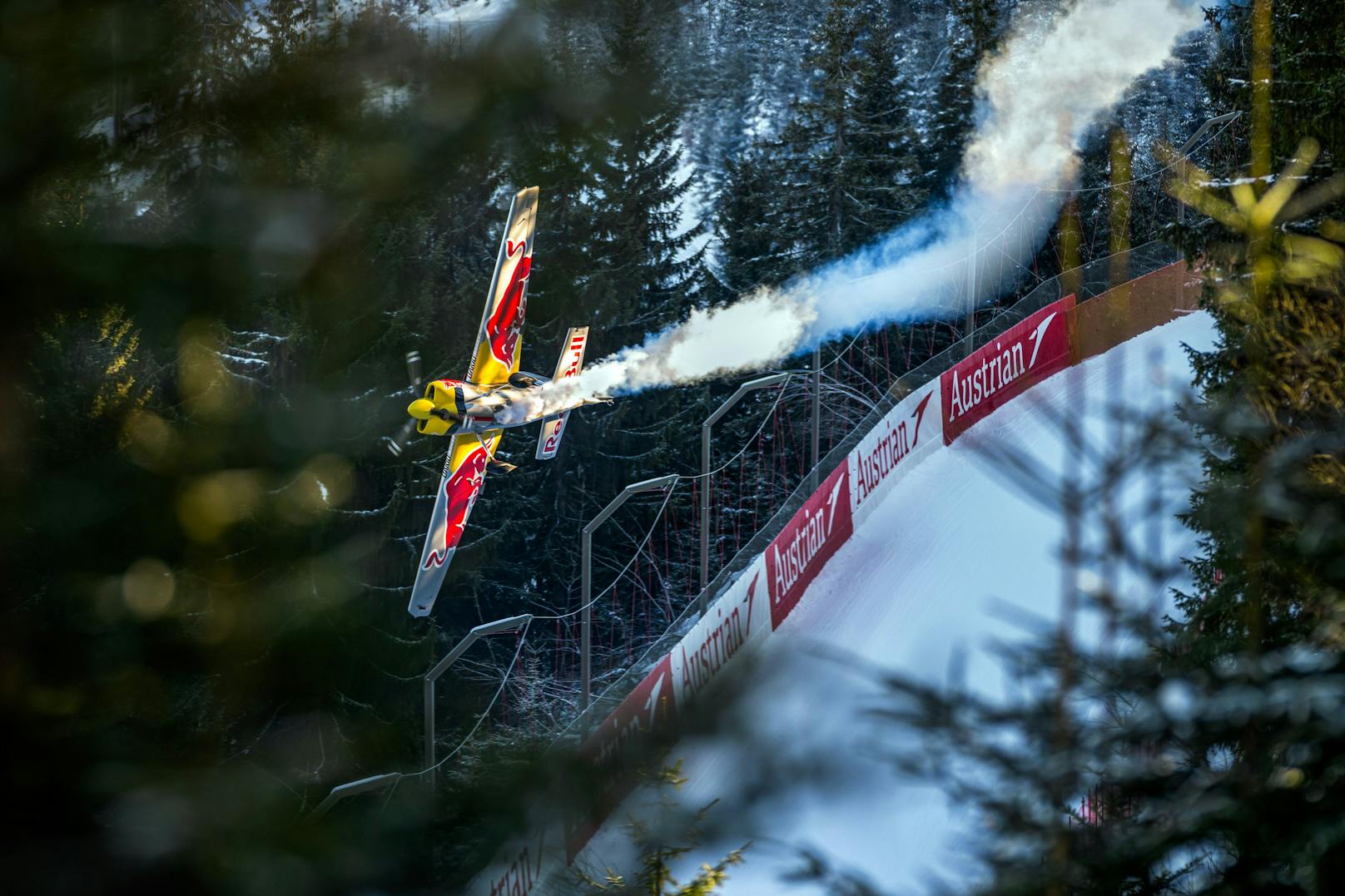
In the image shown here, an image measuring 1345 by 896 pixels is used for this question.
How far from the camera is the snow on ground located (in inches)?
61.7

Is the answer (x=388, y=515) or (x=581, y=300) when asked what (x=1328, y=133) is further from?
(x=581, y=300)

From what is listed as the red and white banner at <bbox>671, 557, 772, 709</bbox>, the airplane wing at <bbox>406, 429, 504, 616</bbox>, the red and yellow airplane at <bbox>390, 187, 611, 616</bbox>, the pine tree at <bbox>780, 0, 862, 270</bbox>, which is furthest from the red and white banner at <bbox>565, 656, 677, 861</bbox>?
the pine tree at <bbox>780, 0, 862, 270</bbox>

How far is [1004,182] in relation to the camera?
39719 millimetres

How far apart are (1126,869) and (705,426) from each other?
524 inches

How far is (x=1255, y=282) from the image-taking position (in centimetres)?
727

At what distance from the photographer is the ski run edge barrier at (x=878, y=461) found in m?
2.07

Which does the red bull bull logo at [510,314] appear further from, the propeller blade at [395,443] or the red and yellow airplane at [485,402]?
the propeller blade at [395,443]

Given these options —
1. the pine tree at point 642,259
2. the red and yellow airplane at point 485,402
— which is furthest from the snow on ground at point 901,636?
the pine tree at point 642,259

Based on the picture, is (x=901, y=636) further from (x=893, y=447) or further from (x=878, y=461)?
(x=893, y=447)

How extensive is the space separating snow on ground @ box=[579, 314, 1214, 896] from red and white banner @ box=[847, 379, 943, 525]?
31cm

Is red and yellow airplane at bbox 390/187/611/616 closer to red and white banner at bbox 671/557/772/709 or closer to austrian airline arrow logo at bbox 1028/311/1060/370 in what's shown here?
red and white banner at bbox 671/557/772/709

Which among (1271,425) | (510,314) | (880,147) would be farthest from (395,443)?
(880,147)

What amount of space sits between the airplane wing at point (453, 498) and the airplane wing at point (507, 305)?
1.05 metres

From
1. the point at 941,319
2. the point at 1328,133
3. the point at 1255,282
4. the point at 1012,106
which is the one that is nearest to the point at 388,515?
the point at 1255,282
